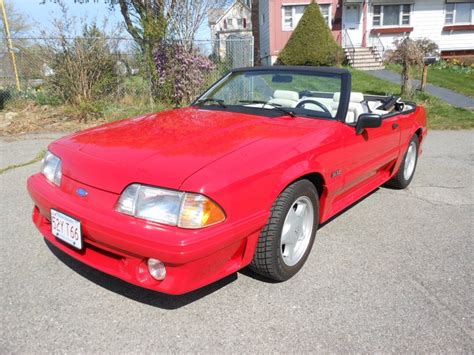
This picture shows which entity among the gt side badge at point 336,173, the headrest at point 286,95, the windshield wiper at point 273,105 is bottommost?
the gt side badge at point 336,173

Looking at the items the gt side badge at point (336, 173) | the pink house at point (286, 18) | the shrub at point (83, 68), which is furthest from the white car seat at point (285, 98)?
the pink house at point (286, 18)

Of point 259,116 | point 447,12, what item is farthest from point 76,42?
point 447,12

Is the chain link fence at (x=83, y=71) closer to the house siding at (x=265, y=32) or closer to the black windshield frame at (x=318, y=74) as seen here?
the black windshield frame at (x=318, y=74)

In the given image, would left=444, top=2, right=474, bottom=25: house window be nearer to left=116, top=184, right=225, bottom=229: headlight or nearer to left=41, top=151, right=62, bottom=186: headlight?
left=41, top=151, right=62, bottom=186: headlight

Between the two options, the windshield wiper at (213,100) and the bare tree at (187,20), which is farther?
the bare tree at (187,20)

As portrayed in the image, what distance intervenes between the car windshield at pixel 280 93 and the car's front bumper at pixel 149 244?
51.7 inches

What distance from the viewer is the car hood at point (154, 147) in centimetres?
226

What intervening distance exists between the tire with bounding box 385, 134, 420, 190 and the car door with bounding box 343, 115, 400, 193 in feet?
1.46

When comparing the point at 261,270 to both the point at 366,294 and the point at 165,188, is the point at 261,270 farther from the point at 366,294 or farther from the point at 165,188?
the point at 165,188

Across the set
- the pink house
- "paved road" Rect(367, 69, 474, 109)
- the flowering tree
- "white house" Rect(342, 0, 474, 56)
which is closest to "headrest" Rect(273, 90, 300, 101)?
the flowering tree

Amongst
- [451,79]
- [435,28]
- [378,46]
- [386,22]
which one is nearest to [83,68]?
[451,79]

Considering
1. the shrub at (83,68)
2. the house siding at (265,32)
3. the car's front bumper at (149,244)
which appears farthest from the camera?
the house siding at (265,32)

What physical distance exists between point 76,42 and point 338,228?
7345 millimetres

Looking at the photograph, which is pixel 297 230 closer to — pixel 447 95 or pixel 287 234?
pixel 287 234
